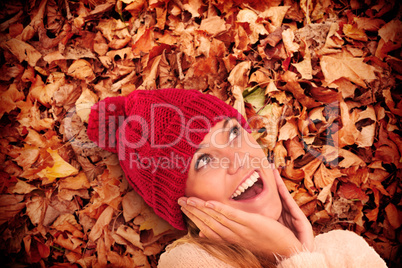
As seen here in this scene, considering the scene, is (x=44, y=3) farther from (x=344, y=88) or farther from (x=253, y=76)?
(x=344, y=88)

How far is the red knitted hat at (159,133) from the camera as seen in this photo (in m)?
1.22

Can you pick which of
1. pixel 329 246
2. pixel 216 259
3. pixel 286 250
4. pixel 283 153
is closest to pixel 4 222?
pixel 216 259

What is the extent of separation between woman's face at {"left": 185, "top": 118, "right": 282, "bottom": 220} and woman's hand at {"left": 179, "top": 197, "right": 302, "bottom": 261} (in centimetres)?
4

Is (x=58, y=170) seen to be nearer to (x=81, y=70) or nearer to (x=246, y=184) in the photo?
(x=81, y=70)

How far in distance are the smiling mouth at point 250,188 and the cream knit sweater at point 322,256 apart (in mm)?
323

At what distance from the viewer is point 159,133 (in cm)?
125

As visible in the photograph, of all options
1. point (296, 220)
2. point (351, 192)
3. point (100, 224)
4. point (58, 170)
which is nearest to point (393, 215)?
point (351, 192)

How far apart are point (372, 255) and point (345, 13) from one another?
59.9 inches

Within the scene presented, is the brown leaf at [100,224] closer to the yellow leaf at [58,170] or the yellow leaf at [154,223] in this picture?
the yellow leaf at [154,223]

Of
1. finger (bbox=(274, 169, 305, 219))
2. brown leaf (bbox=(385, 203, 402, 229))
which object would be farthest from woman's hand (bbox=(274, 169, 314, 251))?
brown leaf (bbox=(385, 203, 402, 229))

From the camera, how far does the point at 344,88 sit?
159 cm

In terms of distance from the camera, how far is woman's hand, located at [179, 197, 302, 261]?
115 cm

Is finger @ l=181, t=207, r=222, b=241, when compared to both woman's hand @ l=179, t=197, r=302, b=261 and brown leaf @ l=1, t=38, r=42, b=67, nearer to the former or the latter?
woman's hand @ l=179, t=197, r=302, b=261

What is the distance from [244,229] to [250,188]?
242mm
